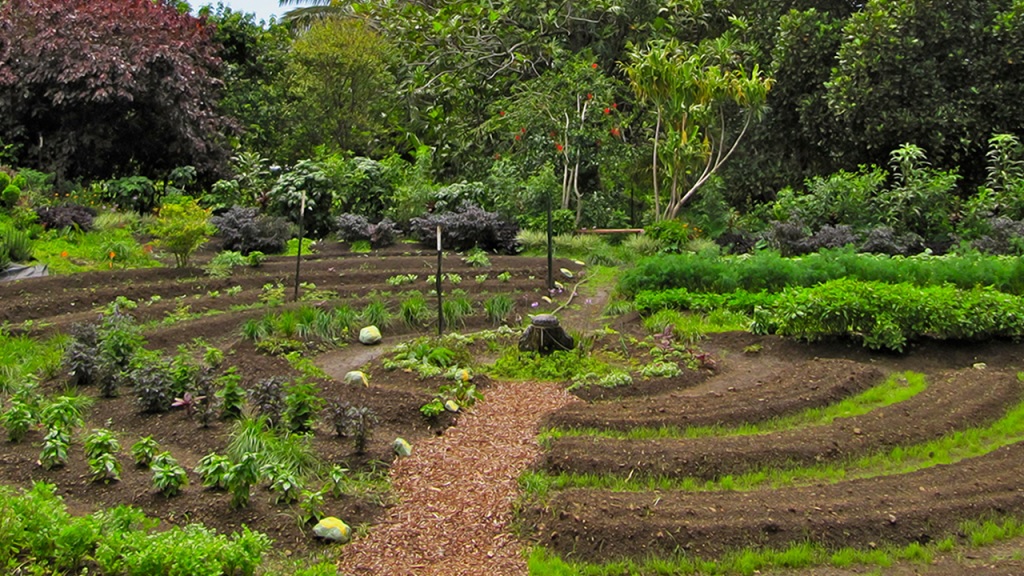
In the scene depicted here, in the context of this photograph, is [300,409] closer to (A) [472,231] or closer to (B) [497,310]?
(B) [497,310]

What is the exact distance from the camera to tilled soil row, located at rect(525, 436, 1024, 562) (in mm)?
6031

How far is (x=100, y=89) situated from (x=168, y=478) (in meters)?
13.1

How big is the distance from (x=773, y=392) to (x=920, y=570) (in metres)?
3.24

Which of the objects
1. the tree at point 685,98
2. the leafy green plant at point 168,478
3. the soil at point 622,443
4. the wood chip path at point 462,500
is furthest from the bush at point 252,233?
the leafy green plant at point 168,478

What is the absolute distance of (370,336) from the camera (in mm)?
11102

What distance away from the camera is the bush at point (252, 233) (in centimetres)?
1575

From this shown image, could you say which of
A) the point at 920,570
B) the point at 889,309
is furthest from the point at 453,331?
the point at 920,570

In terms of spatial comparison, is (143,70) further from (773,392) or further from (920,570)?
(920,570)

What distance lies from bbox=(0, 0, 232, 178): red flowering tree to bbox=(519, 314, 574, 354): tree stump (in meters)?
10.7

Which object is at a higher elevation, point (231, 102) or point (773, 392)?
point (231, 102)

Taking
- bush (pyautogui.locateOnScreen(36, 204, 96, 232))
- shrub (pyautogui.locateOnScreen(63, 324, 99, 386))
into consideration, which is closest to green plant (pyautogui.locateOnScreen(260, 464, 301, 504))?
shrub (pyautogui.locateOnScreen(63, 324, 99, 386))

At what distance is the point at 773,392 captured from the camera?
9.00 m

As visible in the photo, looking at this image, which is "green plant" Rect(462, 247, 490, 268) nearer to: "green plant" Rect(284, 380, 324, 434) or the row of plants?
the row of plants

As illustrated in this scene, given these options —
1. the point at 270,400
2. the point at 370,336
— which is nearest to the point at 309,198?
the point at 370,336
